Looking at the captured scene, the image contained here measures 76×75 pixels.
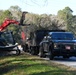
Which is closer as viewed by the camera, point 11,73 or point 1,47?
point 11,73

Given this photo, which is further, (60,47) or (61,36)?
(61,36)

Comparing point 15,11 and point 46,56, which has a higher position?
point 15,11

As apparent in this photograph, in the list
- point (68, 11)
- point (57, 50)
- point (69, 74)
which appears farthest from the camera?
point (68, 11)

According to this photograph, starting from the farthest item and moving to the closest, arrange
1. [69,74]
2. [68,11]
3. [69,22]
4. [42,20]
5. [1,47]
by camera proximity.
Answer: [68,11], [69,22], [42,20], [1,47], [69,74]

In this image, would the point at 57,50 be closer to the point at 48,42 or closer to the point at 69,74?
the point at 48,42

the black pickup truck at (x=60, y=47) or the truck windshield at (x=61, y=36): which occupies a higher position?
the truck windshield at (x=61, y=36)

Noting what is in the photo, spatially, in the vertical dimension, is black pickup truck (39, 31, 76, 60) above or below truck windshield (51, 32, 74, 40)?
below

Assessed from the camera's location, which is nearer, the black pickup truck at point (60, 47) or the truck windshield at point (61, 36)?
the black pickup truck at point (60, 47)

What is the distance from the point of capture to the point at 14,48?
31.7 meters

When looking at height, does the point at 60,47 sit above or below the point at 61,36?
below

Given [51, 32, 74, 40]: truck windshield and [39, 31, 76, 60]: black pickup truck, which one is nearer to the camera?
[39, 31, 76, 60]: black pickup truck

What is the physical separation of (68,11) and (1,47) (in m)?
91.7

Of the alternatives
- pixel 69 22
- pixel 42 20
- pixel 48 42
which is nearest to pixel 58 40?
pixel 48 42

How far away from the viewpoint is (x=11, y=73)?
54.1 ft
